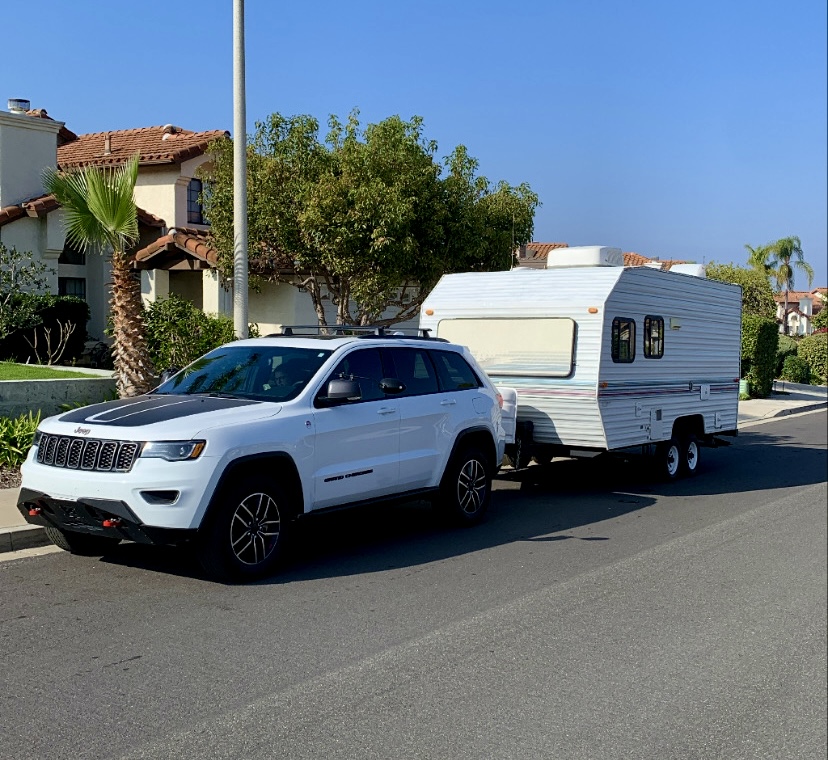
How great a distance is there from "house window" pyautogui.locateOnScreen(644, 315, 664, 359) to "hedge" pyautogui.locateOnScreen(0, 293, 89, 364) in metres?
9.98

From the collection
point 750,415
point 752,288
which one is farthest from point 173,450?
point 752,288

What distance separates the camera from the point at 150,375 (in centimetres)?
1277

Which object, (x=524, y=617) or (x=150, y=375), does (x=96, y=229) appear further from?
(x=524, y=617)

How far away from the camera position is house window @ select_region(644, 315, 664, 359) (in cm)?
1253

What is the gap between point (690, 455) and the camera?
1416cm

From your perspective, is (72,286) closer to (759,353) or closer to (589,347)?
(589,347)

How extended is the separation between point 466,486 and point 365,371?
5.53 ft

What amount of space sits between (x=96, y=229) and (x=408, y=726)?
9255 millimetres

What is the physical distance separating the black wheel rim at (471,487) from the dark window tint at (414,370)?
2.93 ft

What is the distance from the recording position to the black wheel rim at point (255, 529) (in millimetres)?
7395

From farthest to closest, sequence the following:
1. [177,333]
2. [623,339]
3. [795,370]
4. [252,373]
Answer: [795,370]
[177,333]
[623,339]
[252,373]

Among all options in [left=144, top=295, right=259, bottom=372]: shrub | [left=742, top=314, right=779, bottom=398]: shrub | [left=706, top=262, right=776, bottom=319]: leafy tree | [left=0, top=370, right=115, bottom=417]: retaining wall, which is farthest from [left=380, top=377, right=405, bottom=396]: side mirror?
[left=706, top=262, right=776, bottom=319]: leafy tree

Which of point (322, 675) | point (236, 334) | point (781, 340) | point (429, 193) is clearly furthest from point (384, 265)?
point (781, 340)

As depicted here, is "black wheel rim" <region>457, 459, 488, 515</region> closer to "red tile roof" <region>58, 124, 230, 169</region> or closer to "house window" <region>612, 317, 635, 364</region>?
"house window" <region>612, 317, 635, 364</region>
